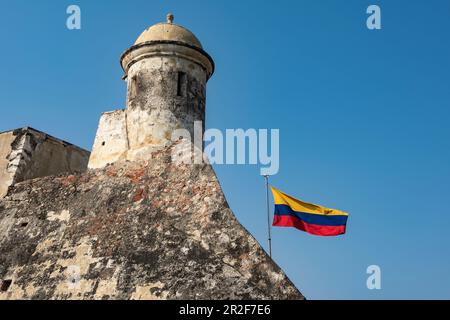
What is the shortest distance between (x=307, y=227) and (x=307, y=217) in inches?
9.0

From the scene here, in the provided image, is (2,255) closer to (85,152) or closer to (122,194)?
(122,194)

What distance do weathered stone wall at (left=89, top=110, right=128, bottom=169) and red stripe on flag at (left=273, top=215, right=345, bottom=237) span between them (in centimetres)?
375

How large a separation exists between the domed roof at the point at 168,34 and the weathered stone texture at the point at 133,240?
2831 mm

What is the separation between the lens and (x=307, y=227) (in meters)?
13.1

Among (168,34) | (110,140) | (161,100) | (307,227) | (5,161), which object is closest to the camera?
(161,100)

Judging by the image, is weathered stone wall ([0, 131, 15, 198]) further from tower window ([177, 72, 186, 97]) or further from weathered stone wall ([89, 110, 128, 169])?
tower window ([177, 72, 186, 97])

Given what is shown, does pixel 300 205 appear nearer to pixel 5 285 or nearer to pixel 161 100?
pixel 161 100

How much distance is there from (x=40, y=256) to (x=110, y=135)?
10.5 feet

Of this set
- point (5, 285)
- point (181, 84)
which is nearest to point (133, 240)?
point (5, 285)

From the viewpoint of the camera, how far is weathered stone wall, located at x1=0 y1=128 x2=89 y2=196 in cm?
1262

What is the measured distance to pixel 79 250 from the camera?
9.85 m

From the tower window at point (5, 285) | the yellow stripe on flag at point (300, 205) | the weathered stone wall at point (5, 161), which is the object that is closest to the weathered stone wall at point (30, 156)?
the weathered stone wall at point (5, 161)

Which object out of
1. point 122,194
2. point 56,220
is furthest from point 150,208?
point 56,220

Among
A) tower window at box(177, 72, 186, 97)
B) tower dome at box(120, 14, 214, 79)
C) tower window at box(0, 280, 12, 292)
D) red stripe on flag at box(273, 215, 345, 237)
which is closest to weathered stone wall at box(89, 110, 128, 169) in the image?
tower dome at box(120, 14, 214, 79)
